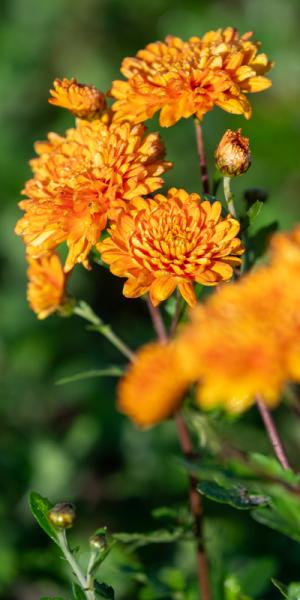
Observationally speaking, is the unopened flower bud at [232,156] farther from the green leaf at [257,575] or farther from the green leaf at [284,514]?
the green leaf at [257,575]

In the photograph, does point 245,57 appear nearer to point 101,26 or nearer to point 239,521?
point 239,521

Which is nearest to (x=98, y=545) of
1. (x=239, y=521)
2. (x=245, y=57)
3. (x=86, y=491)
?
(x=245, y=57)

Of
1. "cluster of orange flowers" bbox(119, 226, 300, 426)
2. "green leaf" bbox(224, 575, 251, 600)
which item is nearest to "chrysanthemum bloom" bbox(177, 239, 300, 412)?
"cluster of orange flowers" bbox(119, 226, 300, 426)

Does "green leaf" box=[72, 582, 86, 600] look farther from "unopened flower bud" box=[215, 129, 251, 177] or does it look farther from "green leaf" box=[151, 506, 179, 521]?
"unopened flower bud" box=[215, 129, 251, 177]

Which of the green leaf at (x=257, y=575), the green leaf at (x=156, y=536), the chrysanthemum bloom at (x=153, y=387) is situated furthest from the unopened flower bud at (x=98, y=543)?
the green leaf at (x=257, y=575)

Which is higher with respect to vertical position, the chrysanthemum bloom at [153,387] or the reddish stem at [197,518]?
the chrysanthemum bloom at [153,387]

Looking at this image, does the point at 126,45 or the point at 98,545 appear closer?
the point at 98,545
